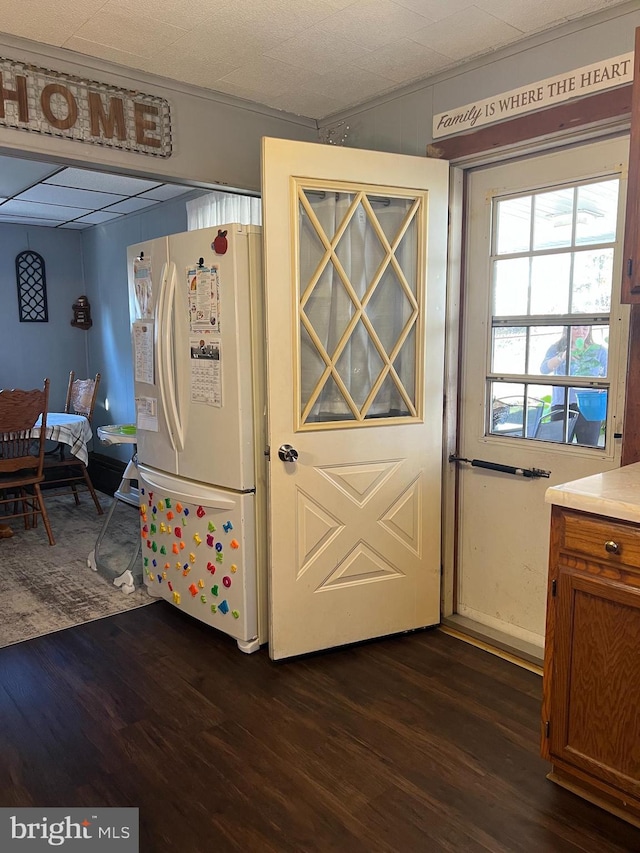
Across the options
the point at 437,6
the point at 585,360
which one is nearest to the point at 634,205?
the point at 585,360

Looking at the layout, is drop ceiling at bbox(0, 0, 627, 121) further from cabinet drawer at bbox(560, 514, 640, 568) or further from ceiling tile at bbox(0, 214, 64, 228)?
ceiling tile at bbox(0, 214, 64, 228)

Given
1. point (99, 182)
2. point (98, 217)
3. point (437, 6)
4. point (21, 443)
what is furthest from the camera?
point (98, 217)

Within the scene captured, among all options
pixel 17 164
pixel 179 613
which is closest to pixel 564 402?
pixel 179 613

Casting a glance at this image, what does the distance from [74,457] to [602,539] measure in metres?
4.43

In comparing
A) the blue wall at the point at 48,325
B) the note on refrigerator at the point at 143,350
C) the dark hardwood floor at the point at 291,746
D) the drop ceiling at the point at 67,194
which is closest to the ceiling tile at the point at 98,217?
the drop ceiling at the point at 67,194

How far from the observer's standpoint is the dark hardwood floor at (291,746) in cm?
182

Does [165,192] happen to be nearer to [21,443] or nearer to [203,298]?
[21,443]

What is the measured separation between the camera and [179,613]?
324cm

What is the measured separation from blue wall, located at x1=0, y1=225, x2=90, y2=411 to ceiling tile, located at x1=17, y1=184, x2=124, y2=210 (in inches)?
47.2

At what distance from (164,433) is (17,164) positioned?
2.04m

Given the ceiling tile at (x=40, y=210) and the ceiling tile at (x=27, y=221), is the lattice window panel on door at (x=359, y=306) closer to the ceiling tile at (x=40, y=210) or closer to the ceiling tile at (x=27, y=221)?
the ceiling tile at (x=40, y=210)

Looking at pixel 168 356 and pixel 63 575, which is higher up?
pixel 168 356

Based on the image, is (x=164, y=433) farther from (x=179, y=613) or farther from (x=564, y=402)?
(x=564, y=402)

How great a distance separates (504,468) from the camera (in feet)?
9.19
